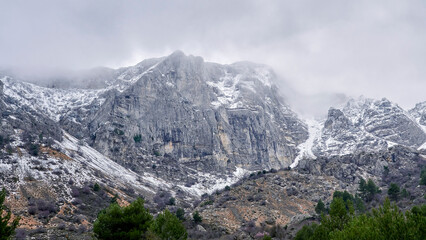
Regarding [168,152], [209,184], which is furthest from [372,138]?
[168,152]

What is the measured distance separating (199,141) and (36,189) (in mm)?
102769

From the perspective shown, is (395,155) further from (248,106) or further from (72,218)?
(248,106)

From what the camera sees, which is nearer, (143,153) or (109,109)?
(143,153)

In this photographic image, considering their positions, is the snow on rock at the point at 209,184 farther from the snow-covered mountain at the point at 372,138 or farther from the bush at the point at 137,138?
the snow-covered mountain at the point at 372,138

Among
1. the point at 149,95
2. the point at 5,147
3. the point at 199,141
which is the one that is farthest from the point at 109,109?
the point at 5,147

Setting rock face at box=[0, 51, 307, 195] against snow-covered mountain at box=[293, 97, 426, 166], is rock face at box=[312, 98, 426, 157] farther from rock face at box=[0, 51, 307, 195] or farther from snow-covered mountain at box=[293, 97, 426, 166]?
rock face at box=[0, 51, 307, 195]

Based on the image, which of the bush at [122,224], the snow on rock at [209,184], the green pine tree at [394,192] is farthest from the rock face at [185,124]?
the bush at [122,224]

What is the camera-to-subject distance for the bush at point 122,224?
23547 millimetres

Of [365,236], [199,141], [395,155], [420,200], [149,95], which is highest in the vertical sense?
[149,95]

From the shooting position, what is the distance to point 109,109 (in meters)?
137

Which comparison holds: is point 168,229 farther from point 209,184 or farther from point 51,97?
point 51,97

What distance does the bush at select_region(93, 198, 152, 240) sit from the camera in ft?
77.3

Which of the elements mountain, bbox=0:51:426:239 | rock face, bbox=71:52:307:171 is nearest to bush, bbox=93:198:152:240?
mountain, bbox=0:51:426:239

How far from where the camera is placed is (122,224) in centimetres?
2417
